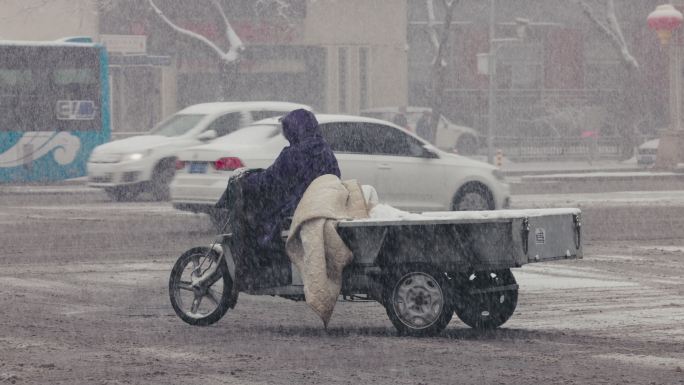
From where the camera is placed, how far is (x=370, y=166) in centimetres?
Answer: 1898

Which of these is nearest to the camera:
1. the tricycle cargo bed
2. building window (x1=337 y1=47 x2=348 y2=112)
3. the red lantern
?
the tricycle cargo bed

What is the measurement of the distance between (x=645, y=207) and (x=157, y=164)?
26.8 ft

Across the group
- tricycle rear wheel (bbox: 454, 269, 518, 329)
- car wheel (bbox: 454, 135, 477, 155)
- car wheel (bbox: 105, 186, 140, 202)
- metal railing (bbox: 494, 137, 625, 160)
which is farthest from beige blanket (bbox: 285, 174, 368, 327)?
car wheel (bbox: 454, 135, 477, 155)

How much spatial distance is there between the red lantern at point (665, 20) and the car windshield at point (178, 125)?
15297 millimetres

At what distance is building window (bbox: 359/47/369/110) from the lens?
51.6 m

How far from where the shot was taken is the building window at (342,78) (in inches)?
2021

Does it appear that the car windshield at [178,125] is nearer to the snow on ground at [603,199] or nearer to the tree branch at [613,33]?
the snow on ground at [603,199]

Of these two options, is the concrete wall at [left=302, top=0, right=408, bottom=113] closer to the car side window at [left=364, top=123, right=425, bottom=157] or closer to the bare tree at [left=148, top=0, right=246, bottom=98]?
the bare tree at [left=148, top=0, right=246, bottom=98]

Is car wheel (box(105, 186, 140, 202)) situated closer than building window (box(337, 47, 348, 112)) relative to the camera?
Yes

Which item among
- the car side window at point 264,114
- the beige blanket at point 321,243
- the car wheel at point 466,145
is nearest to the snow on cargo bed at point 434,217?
the beige blanket at point 321,243

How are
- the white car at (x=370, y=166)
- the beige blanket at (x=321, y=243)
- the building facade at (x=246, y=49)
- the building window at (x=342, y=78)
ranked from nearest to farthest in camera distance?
the beige blanket at (x=321, y=243) → the white car at (x=370, y=166) → the building facade at (x=246, y=49) → the building window at (x=342, y=78)

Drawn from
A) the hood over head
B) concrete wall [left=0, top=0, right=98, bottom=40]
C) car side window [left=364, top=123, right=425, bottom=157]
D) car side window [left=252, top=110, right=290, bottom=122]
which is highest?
concrete wall [left=0, top=0, right=98, bottom=40]

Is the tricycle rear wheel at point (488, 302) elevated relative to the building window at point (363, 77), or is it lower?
lower

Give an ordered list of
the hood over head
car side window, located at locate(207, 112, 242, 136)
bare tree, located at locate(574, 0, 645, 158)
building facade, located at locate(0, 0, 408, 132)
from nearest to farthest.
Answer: the hood over head < car side window, located at locate(207, 112, 242, 136) < building facade, located at locate(0, 0, 408, 132) < bare tree, located at locate(574, 0, 645, 158)
